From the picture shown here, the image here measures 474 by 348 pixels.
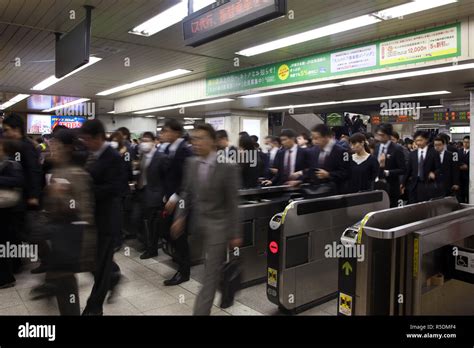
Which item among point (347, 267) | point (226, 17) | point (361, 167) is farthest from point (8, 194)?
point (361, 167)

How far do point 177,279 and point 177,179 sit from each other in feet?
3.29

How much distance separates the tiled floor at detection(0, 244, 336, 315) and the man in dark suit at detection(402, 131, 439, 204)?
9.56 ft

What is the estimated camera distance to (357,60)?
605 centimetres

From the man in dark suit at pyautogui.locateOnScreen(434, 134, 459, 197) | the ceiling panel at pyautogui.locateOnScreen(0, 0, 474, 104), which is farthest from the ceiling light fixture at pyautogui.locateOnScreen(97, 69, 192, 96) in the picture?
the man in dark suit at pyautogui.locateOnScreen(434, 134, 459, 197)

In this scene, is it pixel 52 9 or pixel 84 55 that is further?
pixel 52 9

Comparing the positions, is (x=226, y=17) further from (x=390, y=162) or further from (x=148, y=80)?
(x=148, y=80)

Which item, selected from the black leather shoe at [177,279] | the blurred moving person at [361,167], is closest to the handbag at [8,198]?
the black leather shoe at [177,279]

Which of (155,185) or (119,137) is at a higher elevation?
(119,137)

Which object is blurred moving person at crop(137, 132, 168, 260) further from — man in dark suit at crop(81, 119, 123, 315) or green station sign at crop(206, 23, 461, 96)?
green station sign at crop(206, 23, 461, 96)

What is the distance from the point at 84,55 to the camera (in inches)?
174

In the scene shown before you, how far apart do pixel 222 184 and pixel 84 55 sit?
9.90ft

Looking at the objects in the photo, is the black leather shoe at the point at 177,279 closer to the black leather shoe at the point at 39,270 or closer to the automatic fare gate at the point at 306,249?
the automatic fare gate at the point at 306,249

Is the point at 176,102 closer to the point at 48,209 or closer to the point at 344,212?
the point at 344,212
